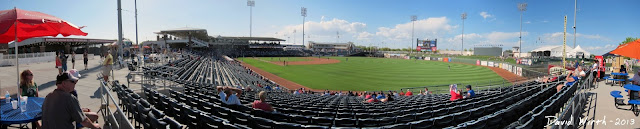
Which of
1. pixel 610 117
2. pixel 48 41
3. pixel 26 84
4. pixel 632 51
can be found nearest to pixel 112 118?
pixel 26 84

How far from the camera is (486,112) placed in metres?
7.24

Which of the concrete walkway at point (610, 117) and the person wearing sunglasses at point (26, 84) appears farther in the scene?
the concrete walkway at point (610, 117)

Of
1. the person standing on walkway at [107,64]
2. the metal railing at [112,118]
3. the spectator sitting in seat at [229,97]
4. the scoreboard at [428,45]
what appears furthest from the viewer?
the scoreboard at [428,45]

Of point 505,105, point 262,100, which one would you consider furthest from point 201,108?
point 505,105

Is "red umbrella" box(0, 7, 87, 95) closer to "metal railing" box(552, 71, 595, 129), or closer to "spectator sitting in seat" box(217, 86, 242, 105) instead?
"spectator sitting in seat" box(217, 86, 242, 105)

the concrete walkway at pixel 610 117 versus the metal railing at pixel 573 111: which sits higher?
the metal railing at pixel 573 111

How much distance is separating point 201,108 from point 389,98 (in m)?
9.15

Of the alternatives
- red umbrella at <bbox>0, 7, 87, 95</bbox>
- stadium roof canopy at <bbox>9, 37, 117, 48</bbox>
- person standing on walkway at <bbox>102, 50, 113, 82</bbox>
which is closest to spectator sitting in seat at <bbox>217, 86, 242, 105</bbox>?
red umbrella at <bbox>0, 7, 87, 95</bbox>

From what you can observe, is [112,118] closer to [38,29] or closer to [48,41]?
[38,29]

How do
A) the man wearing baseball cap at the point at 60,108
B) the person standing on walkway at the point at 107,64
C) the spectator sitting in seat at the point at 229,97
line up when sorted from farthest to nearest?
the person standing on walkway at the point at 107,64
the spectator sitting in seat at the point at 229,97
the man wearing baseball cap at the point at 60,108

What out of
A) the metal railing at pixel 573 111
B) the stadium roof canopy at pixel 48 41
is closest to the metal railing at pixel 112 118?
the metal railing at pixel 573 111

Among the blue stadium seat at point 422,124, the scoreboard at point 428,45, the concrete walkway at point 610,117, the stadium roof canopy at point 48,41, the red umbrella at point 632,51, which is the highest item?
the scoreboard at point 428,45

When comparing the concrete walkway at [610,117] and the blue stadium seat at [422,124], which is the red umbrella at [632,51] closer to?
the concrete walkway at [610,117]

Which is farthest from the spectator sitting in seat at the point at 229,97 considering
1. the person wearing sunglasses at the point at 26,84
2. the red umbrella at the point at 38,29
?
the person wearing sunglasses at the point at 26,84
